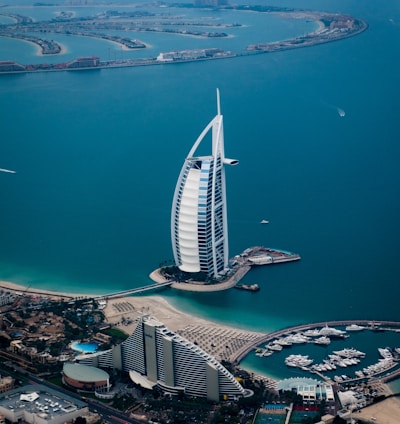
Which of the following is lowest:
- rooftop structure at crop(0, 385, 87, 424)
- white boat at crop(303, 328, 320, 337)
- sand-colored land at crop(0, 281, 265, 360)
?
sand-colored land at crop(0, 281, 265, 360)

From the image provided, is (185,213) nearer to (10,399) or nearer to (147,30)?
(10,399)

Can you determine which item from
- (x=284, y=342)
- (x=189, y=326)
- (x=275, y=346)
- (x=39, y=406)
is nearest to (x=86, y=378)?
(x=39, y=406)

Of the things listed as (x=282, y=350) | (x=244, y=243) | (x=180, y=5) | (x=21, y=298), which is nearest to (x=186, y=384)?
(x=282, y=350)

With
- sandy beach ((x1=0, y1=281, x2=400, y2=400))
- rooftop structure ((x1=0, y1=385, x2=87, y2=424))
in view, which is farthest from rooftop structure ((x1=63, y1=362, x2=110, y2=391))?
sandy beach ((x1=0, y1=281, x2=400, y2=400))

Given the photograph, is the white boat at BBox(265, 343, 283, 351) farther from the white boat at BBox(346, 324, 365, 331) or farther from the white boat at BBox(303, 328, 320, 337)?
the white boat at BBox(346, 324, 365, 331)

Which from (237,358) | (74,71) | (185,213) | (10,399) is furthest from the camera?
(74,71)

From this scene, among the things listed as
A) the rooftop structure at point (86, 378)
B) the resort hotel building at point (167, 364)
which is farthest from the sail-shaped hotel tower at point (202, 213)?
the rooftop structure at point (86, 378)
